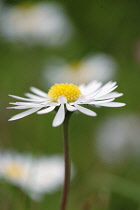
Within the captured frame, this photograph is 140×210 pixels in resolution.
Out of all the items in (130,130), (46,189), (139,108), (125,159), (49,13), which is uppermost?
(49,13)

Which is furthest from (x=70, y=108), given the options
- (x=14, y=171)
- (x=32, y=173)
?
(x=32, y=173)

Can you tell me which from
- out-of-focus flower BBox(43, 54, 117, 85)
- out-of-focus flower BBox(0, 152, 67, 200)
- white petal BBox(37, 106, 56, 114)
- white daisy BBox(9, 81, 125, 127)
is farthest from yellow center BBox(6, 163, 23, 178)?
out-of-focus flower BBox(43, 54, 117, 85)

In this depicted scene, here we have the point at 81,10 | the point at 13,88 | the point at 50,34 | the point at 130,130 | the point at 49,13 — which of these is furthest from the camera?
the point at 81,10

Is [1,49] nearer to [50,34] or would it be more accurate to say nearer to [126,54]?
[50,34]

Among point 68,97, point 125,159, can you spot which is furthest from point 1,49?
point 68,97

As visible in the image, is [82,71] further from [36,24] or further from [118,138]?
[118,138]

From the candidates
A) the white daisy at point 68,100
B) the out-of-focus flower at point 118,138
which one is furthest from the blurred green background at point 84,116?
the white daisy at point 68,100

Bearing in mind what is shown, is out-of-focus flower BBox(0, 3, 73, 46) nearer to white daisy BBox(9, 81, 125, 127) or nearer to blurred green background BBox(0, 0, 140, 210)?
blurred green background BBox(0, 0, 140, 210)
